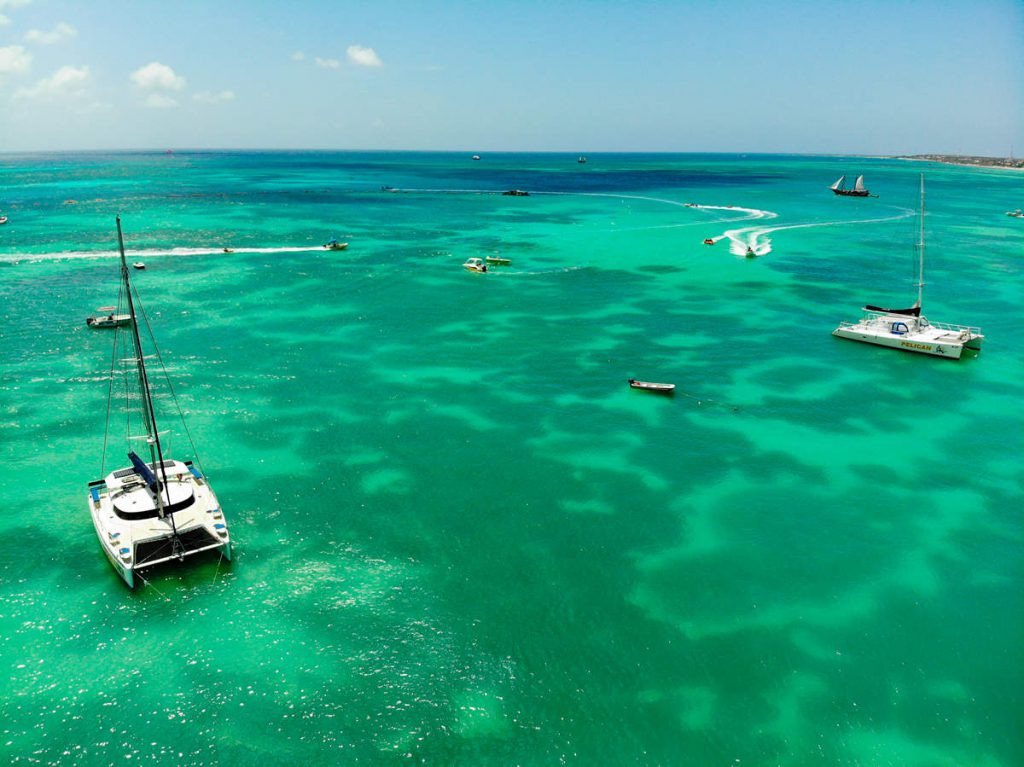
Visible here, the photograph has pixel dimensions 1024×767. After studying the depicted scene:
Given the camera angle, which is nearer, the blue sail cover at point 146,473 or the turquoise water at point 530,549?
the turquoise water at point 530,549

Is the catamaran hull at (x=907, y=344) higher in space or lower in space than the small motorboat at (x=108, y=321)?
lower

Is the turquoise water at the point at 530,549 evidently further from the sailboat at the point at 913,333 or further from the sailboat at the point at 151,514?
the sailboat at the point at 913,333

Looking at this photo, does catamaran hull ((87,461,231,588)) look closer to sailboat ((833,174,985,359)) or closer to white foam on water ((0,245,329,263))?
sailboat ((833,174,985,359))

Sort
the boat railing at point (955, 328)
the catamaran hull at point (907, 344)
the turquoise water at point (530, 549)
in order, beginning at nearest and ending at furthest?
the turquoise water at point (530, 549), the catamaran hull at point (907, 344), the boat railing at point (955, 328)

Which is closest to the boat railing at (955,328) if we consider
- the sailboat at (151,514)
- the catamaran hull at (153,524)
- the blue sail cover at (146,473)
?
the catamaran hull at (153,524)

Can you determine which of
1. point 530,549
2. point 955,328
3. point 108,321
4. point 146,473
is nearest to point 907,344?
point 955,328

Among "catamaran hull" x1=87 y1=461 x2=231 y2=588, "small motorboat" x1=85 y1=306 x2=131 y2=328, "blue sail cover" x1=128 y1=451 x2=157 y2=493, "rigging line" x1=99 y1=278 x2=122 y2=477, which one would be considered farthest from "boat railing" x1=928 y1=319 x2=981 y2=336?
"small motorboat" x1=85 y1=306 x2=131 y2=328

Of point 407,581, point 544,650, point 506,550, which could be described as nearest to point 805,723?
point 544,650

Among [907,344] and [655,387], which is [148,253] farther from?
[907,344]
